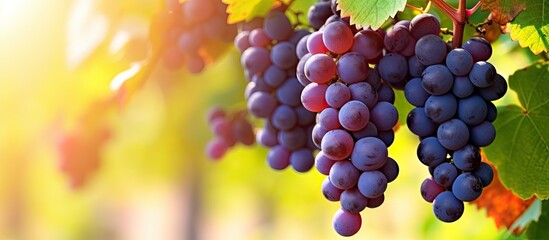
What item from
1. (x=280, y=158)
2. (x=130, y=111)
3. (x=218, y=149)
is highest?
(x=280, y=158)

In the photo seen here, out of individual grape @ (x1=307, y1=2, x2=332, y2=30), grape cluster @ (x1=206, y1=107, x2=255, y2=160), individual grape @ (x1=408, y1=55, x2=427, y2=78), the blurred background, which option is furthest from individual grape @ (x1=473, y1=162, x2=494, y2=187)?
grape cluster @ (x1=206, y1=107, x2=255, y2=160)

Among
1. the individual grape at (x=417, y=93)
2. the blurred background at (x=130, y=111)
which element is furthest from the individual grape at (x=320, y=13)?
the blurred background at (x=130, y=111)

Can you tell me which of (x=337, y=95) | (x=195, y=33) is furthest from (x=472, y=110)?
(x=195, y=33)

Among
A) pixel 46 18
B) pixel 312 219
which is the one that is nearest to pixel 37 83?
pixel 46 18

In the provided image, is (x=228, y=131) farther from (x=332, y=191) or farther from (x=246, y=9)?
(x=332, y=191)

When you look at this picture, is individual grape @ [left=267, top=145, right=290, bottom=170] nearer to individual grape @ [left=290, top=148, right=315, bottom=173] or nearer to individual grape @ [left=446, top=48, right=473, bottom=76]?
individual grape @ [left=290, top=148, right=315, bottom=173]

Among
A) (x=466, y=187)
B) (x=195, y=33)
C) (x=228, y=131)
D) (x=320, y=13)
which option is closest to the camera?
(x=466, y=187)

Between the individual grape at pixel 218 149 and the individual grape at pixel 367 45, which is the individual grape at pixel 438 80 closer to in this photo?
the individual grape at pixel 367 45
